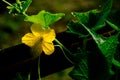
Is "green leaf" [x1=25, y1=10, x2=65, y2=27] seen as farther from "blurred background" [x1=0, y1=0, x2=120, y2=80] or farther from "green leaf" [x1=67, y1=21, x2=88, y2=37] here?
"blurred background" [x1=0, y1=0, x2=120, y2=80]

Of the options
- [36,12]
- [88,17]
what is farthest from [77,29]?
[36,12]

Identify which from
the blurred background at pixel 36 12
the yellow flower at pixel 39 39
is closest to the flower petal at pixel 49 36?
the yellow flower at pixel 39 39

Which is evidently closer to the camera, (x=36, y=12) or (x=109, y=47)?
(x=109, y=47)

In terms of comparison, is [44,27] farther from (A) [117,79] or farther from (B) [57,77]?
(B) [57,77]

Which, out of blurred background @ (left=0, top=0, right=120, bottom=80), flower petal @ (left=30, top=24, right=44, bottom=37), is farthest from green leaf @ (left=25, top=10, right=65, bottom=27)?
blurred background @ (left=0, top=0, right=120, bottom=80)

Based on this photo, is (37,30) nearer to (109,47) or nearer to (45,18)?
(45,18)
